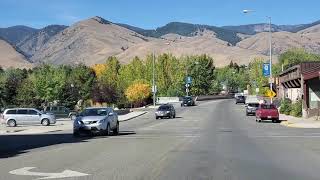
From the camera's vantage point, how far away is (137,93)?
361ft

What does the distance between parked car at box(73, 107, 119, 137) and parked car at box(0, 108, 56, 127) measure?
19924mm

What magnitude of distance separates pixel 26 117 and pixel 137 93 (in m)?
58.3

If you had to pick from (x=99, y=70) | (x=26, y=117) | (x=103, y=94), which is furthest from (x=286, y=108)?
(x=99, y=70)

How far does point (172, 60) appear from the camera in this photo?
463 feet

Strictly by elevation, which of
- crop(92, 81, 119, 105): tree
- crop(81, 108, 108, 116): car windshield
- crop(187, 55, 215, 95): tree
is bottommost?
crop(81, 108, 108, 116): car windshield

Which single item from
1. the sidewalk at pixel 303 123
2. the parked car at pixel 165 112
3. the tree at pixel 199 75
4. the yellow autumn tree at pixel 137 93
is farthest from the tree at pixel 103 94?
the tree at pixel 199 75

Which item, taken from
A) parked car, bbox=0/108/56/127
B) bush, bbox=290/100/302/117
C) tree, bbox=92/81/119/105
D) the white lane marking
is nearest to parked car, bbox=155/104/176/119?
bush, bbox=290/100/302/117

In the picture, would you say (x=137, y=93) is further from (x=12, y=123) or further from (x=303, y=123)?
(x=303, y=123)

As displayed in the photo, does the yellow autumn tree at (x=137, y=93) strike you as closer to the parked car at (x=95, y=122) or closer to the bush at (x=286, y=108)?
the bush at (x=286, y=108)

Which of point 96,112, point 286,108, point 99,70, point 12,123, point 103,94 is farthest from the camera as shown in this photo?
point 99,70

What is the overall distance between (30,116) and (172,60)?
90.5m

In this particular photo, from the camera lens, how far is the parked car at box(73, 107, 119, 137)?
31766mm

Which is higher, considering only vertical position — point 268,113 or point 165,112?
point 268,113

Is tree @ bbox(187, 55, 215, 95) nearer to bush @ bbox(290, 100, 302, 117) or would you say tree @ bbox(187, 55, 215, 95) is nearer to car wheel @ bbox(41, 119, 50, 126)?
bush @ bbox(290, 100, 302, 117)
